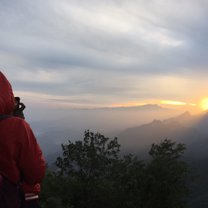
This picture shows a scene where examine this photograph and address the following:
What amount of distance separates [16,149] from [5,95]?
61 centimetres

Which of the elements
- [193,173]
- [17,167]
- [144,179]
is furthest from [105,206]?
[17,167]

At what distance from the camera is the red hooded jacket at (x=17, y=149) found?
13.9 feet

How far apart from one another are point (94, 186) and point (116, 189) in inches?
109

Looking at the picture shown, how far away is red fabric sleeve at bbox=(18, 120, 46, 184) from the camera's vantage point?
426 centimetres

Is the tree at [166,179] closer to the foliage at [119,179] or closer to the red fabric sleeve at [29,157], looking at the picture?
the foliage at [119,179]

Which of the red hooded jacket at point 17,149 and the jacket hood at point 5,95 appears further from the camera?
the red hooded jacket at point 17,149

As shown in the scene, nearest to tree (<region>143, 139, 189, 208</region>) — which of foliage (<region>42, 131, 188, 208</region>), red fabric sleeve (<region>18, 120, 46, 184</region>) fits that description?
foliage (<region>42, 131, 188, 208</region>)

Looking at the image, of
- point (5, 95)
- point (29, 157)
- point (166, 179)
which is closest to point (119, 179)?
point (166, 179)

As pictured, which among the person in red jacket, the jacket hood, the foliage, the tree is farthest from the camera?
the foliage

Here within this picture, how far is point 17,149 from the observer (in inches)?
169

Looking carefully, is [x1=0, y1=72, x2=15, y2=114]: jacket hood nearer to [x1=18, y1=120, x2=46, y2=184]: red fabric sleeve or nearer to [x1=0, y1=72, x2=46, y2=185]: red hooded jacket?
[x1=0, y1=72, x2=46, y2=185]: red hooded jacket

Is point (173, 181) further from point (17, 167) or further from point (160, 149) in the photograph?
point (17, 167)

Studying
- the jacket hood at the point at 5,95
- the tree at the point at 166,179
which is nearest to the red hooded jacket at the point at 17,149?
the jacket hood at the point at 5,95

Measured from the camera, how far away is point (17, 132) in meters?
4.25
